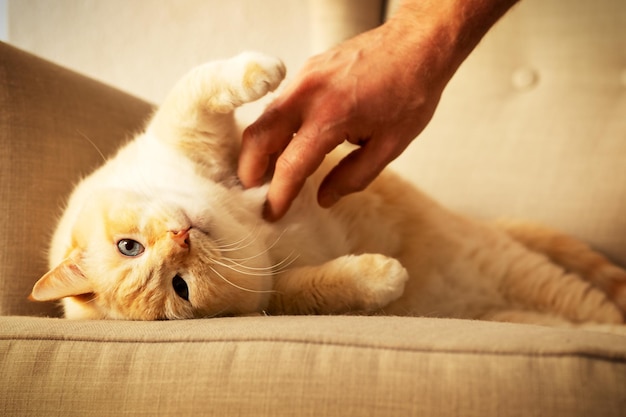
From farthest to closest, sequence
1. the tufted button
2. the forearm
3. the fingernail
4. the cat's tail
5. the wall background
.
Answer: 1. the wall background
2. the tufted button
3. the cat's tail
4. the fingernail
5. the forearm

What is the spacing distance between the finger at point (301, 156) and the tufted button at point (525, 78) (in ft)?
3.15

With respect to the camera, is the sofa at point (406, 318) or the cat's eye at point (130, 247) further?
the cat's eye at point (130, 247)

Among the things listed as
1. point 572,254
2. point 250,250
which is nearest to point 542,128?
point 572,254

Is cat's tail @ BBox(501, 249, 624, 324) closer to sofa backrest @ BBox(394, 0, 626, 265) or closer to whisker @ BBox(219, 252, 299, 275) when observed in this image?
sofa backrest @ BBox(394, 0, 626, 265)

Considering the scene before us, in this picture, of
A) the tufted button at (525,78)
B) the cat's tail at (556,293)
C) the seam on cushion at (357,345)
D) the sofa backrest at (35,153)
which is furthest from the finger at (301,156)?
the tufted button at (525,78)

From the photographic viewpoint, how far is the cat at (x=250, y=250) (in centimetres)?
104

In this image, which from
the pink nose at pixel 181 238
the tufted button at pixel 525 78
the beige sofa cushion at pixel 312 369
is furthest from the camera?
the tufted button at pixel 525 78

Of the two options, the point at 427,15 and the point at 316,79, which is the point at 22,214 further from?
the point at 427,15

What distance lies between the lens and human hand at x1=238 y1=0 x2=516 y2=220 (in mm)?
1068

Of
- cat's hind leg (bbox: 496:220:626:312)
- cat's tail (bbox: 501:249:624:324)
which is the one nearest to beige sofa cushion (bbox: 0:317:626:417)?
cat's tail (bbox: 501:249:624:324)

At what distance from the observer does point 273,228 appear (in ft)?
4.05

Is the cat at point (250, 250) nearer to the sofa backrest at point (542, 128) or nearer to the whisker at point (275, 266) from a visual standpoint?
the whisker at point (275, 266)

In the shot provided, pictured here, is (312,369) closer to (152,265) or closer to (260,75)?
(152,265)

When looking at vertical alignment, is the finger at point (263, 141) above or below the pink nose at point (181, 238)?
above
